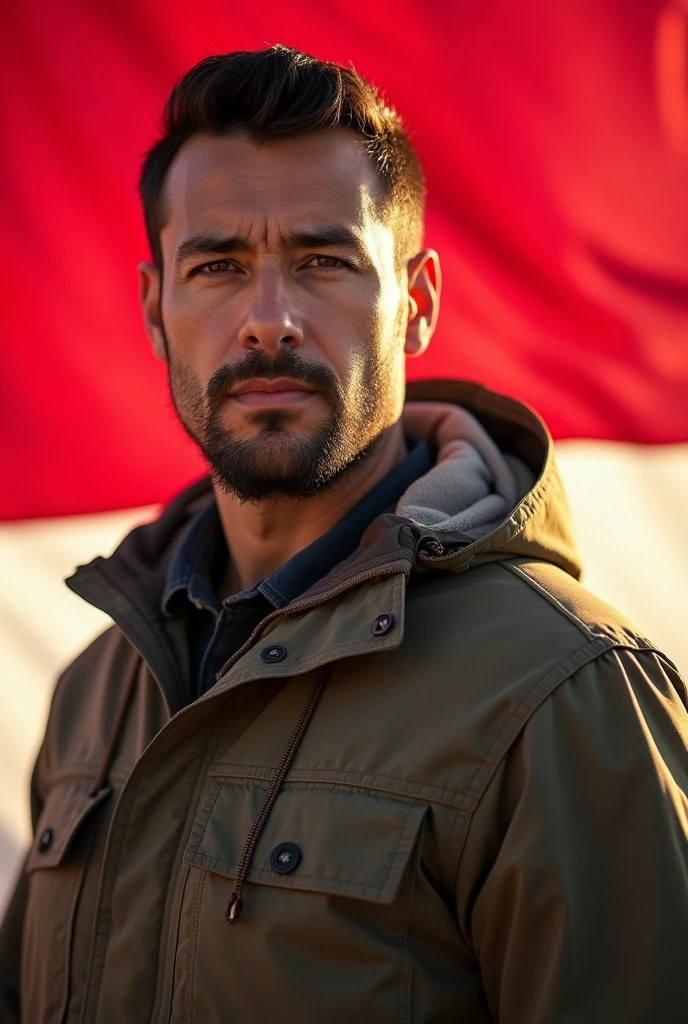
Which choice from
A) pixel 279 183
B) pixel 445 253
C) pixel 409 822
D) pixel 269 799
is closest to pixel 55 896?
pixel 269 799

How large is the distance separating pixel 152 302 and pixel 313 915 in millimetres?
1379

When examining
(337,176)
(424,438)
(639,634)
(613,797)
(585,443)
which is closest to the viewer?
(613,797)

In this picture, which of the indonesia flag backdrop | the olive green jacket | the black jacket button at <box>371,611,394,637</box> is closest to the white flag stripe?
the indonesia flag backdrop

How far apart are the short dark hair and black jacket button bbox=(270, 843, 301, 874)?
119cm

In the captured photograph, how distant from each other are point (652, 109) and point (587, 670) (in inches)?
68.5

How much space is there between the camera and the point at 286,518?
2182mm

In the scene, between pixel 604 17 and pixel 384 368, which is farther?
pixel 604 17

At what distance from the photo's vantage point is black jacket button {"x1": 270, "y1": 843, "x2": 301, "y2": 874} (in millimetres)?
1582

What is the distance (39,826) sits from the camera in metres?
2.15

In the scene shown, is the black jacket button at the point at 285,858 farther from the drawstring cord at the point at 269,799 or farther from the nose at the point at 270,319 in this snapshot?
the nose at the point at 270,319

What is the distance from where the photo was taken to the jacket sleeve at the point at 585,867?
1.39 m

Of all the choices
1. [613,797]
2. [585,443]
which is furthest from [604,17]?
[613,797]

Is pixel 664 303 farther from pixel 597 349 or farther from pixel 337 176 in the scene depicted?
pixel 337 176

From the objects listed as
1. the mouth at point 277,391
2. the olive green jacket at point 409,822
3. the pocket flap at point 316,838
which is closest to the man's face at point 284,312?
the mouth at point 277,391
